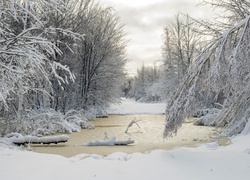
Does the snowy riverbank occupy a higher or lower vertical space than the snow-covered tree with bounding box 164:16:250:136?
lower

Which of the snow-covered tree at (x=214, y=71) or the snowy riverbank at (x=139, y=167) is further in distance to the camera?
the snow-covered tree at (x=214, y=71)

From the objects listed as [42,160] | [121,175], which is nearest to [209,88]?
[121,175]

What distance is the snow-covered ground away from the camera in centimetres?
517

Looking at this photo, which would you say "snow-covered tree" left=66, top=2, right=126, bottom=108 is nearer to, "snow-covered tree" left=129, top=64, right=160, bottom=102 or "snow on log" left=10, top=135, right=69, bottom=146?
"snow on log" left=10, top=135, right=69, bottom=146

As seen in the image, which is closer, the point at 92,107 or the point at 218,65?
the point at 218,65

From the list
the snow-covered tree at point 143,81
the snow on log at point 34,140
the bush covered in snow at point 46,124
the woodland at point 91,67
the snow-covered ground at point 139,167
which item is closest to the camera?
the snow-covered ground at point 139,167

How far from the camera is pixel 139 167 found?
5.71m

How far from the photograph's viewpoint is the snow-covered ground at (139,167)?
5.17 m

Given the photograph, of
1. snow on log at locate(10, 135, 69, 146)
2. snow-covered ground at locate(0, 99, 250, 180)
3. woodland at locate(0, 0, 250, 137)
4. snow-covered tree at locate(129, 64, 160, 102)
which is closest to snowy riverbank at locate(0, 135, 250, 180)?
snow-covered ground at locate(0, 99, 250, 180)

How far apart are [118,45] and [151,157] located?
24798 mm

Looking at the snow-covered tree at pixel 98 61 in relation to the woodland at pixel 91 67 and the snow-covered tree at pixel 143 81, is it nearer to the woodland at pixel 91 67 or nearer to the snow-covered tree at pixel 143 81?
the woodland at pixel 91 67

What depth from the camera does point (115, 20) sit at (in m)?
29.8

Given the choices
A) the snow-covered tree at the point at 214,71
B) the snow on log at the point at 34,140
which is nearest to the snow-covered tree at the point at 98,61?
the snow on log at the point at 34,140

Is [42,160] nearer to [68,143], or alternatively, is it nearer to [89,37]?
[68,143]
